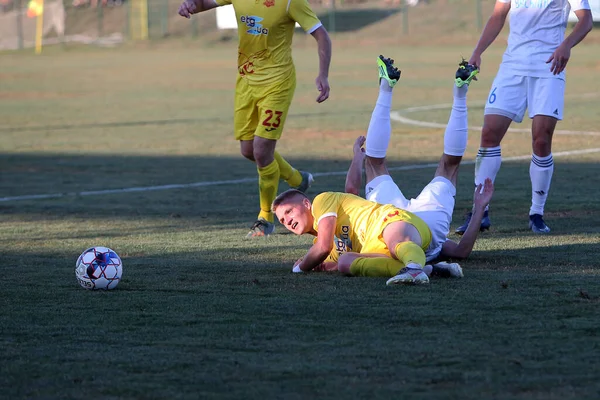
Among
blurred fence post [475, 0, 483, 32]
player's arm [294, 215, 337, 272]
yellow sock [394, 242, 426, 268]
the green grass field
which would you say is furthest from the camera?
blurred fence post [475, 0, 483, 32]

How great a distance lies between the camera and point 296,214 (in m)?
7.21

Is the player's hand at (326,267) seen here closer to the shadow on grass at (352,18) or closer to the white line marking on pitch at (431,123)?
the white line marking on pitch at (431,123)

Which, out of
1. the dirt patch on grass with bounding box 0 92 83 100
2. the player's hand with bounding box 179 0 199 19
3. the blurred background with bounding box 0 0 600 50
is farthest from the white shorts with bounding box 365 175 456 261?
the blurred background with bounding box 0 0 600 50

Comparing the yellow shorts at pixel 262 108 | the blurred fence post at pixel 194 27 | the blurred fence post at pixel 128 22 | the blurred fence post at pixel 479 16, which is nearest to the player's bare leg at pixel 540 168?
the yellow shorts at pixel 262 108

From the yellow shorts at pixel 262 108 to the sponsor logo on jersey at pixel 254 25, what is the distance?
0.47 m

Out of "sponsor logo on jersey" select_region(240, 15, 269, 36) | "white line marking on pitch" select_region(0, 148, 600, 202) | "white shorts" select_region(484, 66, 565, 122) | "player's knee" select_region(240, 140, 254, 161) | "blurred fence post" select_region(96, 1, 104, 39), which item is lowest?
"blurred fence post" select_region(96, 1, 104, 39)

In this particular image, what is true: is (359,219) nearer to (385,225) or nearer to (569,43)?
(385,225)

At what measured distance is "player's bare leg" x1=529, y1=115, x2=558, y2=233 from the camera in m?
8.97

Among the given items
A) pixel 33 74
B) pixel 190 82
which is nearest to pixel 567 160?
pixel 190 82

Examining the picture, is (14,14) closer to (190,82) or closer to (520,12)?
(190,82)

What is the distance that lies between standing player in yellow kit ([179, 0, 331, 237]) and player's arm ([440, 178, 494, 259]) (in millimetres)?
2255

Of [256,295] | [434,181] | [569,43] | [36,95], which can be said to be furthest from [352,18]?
[256,295]

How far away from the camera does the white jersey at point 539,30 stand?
8.95 meters

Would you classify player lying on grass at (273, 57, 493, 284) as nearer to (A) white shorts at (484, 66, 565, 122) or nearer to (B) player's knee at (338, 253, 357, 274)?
(B) player's knee at (338, 253, 357, 274)
